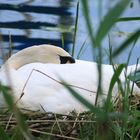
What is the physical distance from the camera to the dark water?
5301 millimetres

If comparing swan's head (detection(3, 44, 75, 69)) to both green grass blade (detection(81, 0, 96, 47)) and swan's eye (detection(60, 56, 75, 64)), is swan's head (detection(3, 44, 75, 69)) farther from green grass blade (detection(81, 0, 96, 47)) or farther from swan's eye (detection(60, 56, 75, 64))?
green grass blade (detection(81, 0, 96, 47))

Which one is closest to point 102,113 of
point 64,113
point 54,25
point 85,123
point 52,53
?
point 85,123

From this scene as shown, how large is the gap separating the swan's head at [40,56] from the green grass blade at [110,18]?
2.28m

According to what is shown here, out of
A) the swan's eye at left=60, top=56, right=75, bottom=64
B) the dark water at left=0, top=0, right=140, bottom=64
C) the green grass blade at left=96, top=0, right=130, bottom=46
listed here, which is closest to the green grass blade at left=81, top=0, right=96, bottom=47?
the green grass blade at left=96, top=0, right=130, bottom=46

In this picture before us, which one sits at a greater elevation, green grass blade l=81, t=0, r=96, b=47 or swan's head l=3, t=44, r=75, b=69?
swan's head l=3, t=44, r=75, b=69

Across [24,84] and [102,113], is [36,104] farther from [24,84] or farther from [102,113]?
[102,113]

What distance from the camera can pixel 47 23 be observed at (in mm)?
5820

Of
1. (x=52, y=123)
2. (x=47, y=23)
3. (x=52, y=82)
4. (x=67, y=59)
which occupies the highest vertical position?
(x=47, y=23)

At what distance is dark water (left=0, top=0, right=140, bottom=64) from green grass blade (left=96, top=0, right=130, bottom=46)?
3831 millimetres

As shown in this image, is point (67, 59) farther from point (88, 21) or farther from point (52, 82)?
point (88, 21)

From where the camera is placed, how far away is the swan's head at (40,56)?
325cm

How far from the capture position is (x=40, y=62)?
11.0 ft

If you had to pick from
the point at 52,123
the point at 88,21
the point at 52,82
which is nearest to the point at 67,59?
the point at 52,82

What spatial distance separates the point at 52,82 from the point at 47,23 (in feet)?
9.87
